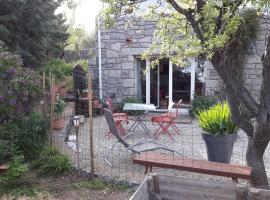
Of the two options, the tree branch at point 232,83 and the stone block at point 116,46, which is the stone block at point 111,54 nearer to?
the stone block at point 116,46

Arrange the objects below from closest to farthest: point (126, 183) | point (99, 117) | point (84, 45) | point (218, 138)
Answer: point (126, 183), point (218, 138), point (99, 117), point (84, 45)

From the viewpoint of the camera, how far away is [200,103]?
37.1ft

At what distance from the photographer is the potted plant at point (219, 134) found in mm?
5871

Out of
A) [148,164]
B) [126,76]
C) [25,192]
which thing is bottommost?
[25,192]

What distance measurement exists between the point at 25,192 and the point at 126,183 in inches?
52.6

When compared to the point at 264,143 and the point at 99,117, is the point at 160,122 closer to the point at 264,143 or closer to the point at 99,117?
the point at 99,117

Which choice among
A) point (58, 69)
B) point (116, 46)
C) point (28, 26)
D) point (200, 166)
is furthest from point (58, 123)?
point (58, 69)

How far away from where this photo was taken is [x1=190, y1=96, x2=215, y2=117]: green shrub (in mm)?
11180

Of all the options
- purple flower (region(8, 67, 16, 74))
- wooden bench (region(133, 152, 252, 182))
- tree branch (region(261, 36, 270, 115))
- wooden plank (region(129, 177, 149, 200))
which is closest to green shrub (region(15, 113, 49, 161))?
purple flower (region(8, 67, 16, 74))

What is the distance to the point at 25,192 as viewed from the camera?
4.88 meters

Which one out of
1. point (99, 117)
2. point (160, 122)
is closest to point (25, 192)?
point (160, 122)

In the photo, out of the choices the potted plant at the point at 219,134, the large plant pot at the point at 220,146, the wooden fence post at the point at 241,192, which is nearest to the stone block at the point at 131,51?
the potted plant at the point at 219,134

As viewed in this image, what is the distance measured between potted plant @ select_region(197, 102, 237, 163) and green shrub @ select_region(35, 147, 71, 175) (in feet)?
7.24

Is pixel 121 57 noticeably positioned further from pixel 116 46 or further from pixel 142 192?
pixel 142 192
